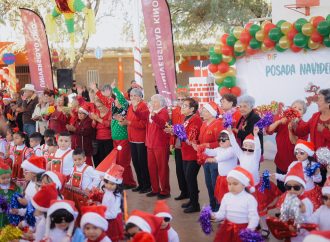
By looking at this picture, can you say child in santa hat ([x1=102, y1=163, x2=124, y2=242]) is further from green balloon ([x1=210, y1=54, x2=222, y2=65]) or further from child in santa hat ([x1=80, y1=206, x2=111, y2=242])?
green balloon ([x1=210, y1=54, x2=222, y2=65])

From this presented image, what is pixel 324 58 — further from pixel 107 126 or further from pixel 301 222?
pixel 301 222

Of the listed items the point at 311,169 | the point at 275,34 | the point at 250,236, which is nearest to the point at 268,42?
the point at 275,34

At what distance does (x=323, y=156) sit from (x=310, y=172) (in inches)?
10.2

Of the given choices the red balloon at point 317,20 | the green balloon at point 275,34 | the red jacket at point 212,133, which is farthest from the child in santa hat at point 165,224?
the green balloon at point 275,34

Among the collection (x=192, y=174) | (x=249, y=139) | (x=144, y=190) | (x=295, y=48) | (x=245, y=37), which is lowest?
(x=144, y=190)

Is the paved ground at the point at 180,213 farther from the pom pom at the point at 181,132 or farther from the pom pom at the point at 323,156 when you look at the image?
the pom pom at the point at 323,156

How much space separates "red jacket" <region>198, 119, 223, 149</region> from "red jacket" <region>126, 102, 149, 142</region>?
1826 mm

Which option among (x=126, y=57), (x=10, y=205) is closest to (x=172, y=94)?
(x=10, y=205)

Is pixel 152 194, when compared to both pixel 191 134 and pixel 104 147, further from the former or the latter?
pixel 191 134

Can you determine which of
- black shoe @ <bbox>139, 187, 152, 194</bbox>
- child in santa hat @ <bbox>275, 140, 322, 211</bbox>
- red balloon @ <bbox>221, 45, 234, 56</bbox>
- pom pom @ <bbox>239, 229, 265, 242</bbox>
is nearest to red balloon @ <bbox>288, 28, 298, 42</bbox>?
red balloon @ <bbox>221, 45, 234, 56</bbox>

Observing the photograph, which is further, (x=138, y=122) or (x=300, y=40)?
(x=300, y=40)

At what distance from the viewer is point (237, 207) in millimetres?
5414

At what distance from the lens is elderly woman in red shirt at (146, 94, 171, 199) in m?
8.75

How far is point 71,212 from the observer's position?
199 inches
